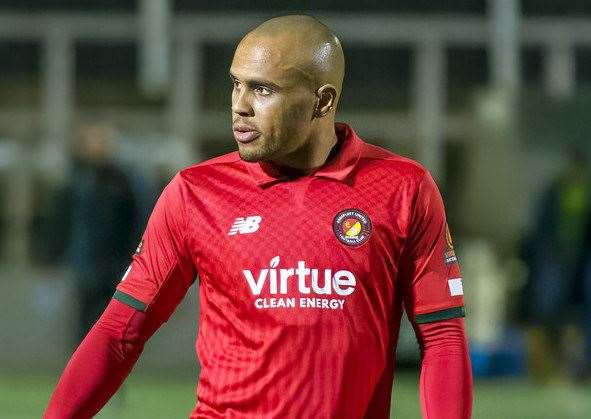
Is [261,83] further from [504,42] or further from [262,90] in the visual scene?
[504,42]

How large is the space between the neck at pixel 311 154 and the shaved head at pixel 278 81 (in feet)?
0.18

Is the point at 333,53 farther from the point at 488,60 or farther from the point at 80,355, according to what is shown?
the point at 488,60

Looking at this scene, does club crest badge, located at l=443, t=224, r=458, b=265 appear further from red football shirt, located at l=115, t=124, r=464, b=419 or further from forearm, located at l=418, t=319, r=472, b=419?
forearm, located at l=418, t=319, r=472, b=419

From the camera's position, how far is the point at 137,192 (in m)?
8.66

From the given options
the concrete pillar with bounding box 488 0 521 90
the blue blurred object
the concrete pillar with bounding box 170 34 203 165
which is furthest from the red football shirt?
the concrete pillar with bounding box 170 34 203 165

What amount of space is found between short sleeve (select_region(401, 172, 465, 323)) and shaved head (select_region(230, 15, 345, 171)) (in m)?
0.26

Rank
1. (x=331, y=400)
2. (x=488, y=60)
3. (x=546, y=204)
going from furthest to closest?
1. (x=488, y=60)
2. (x=546, y=204)
3. (x=331, y=400)

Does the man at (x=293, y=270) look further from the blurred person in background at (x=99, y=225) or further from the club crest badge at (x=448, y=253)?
the blurred person in background at (x=99, y=225)

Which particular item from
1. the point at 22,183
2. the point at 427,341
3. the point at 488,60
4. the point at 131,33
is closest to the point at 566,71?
the point at 488,60

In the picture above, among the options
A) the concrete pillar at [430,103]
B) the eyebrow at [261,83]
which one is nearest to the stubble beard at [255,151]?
the eyebrow at [261,83]

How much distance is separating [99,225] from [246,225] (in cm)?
564

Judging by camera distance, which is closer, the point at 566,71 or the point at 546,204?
the point at 546,204

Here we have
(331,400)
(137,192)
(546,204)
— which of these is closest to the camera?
(331,400)

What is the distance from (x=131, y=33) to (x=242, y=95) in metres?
9.77
